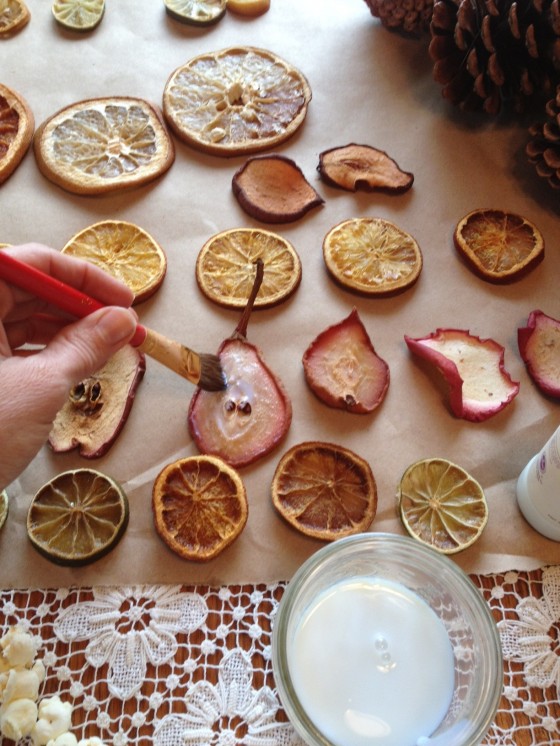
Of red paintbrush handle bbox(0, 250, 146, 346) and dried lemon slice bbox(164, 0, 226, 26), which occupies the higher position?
dried lemon slice bbox(164, 0, 226, 26)

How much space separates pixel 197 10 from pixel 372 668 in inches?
62.4

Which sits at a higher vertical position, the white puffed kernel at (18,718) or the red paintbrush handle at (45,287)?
the red paintbrush handle at (45,287)

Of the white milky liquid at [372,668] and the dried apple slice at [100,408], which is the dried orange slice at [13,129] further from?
the white milky liquid at [372,668]

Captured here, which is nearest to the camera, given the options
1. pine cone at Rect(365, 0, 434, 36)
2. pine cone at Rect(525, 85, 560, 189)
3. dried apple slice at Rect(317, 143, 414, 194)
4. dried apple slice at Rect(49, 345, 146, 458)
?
dried apple slice at Rect(49, 345, 146, 458)

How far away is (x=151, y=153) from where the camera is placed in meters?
1.55

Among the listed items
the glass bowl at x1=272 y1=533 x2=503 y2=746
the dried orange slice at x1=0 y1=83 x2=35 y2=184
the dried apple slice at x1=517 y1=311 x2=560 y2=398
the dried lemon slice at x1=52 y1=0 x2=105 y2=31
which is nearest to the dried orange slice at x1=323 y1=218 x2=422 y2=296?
the dried apple slice at x1=517 y1=311 x2=560 y2=398

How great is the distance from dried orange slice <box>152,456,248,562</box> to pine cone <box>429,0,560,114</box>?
3.28 ft

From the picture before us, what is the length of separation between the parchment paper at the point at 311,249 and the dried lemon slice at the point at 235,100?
4 centimetres

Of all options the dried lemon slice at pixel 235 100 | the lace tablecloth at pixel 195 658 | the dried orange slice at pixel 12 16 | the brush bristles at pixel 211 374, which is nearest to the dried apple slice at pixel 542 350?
the lace tablecloth at pixel 195 658

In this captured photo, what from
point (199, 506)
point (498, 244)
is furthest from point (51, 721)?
point (498, 244)

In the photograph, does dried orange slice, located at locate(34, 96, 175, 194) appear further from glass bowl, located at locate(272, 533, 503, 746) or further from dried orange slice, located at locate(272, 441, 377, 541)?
glass bowl, located at locate(272, 533, 503, 746)

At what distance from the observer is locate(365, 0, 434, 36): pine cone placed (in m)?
1.69

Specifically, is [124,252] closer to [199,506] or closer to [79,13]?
[199,506]

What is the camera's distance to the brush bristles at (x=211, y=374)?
123 cm
